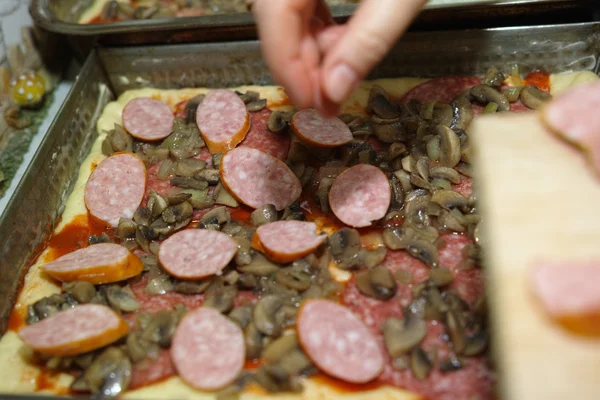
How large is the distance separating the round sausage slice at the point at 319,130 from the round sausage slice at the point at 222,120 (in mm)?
302

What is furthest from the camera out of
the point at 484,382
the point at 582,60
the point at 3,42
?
the point at 3,42

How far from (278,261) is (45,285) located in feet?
3.38

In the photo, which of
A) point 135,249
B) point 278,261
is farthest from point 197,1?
point 278,261

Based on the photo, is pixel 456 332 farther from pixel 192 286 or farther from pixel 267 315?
pixel 192 286

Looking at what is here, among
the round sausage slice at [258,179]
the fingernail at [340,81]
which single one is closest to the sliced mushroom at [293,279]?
the round sausage slice at [258,179]

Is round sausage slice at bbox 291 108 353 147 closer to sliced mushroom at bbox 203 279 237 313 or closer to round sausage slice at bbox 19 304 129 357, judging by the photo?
sliced mushroom at bbox 203 279 237 313

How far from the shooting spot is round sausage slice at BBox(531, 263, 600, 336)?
144 centimetres

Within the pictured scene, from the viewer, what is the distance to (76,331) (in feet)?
7.13

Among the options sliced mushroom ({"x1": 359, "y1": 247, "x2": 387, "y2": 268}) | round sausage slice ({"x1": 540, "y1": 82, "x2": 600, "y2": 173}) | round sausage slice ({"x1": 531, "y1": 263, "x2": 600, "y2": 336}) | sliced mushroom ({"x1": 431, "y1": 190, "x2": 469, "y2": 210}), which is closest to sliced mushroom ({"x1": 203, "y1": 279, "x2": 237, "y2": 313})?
sliced mushroom ({"x1": 359, "y1": 247, "x2": 387, "y2": 268})

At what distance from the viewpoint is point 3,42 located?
12.0 ft

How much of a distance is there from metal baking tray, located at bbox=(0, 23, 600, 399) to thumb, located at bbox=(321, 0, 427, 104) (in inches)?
58.9

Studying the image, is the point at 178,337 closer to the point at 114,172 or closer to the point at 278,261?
the point at 278,261

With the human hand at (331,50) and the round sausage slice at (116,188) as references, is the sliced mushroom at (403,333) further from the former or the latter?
the round sausage slice at (116,188)

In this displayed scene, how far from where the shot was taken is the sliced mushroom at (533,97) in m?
2.95
